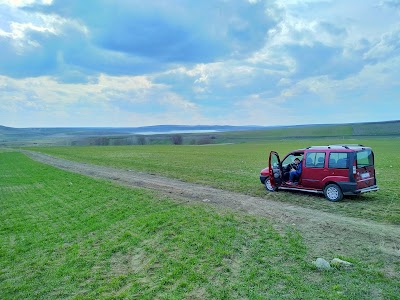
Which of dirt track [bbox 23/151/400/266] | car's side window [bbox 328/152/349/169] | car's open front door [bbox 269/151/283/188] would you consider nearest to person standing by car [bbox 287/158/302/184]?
car's open front door [bbox 269/151/283/188]

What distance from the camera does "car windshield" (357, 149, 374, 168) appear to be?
14.1 m

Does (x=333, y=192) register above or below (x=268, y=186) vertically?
above

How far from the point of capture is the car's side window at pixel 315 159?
1488cm

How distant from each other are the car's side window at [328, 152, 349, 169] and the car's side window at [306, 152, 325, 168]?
38cm

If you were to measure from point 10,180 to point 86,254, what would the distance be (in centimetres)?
2211

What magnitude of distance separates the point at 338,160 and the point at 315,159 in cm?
110

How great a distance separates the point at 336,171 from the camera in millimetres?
14234

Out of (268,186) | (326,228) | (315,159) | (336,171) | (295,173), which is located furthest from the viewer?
(268,186)

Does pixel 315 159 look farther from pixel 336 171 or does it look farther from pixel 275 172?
pixel 275 172

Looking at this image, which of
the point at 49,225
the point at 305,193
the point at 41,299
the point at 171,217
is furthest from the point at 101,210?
the point at 305,193

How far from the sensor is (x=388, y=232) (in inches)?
376

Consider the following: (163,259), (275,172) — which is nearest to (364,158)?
(275,172)

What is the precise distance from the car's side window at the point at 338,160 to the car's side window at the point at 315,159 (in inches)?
15.1

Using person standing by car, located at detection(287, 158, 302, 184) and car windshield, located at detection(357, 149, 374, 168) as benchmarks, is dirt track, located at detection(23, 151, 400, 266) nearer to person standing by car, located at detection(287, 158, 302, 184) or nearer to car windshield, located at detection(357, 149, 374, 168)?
person standing by car, located at detection(287, 158, 302, 184)
